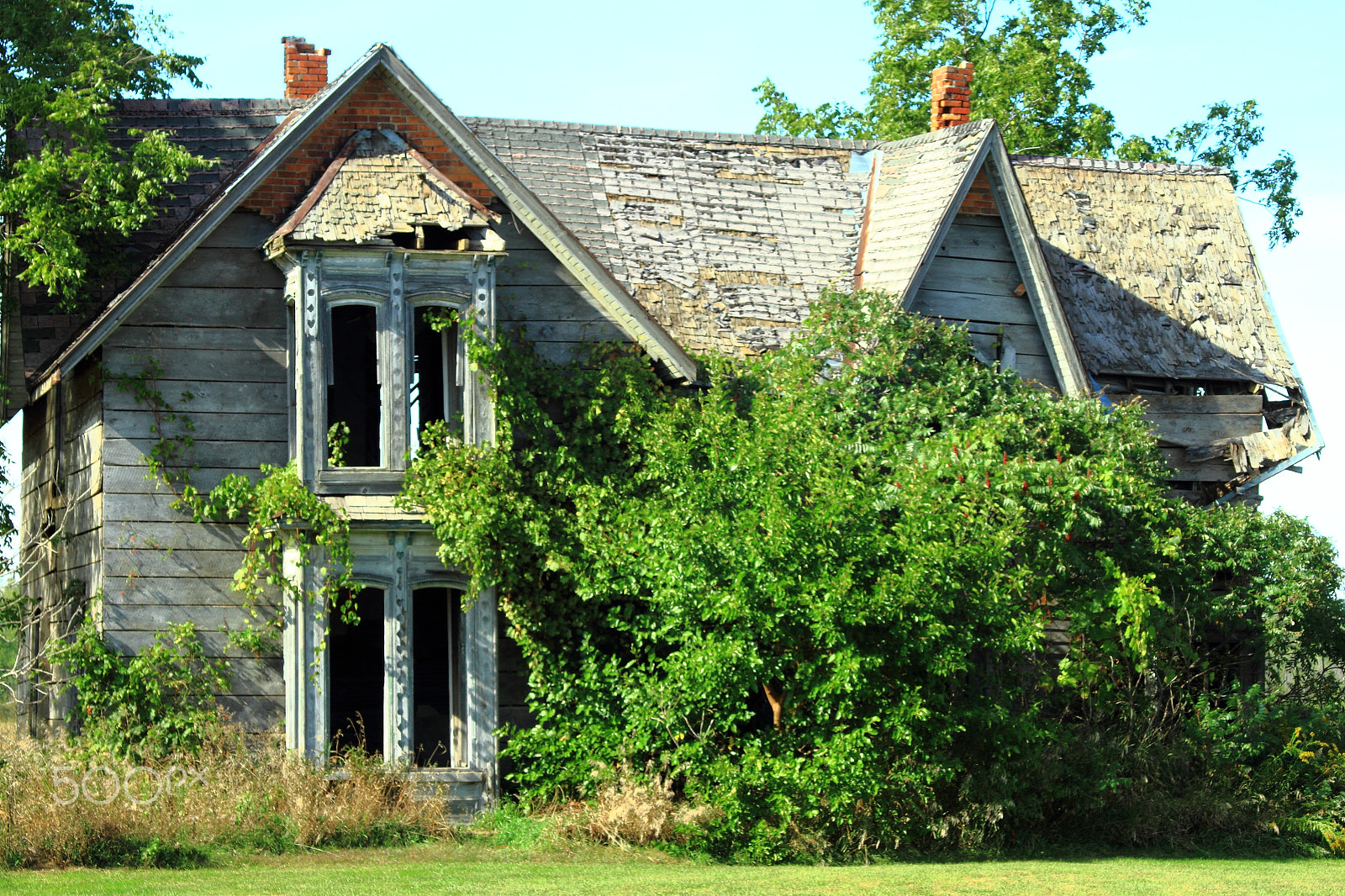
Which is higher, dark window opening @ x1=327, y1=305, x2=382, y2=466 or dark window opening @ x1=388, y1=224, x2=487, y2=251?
dark window opening @ x1=388, y1=224, x2=487, y2=251

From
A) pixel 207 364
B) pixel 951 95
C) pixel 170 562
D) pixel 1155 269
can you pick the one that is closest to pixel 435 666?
pixel 170 562

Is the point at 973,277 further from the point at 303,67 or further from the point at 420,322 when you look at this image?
the point at 303,67

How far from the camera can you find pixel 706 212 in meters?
20.6

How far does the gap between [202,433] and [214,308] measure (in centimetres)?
139

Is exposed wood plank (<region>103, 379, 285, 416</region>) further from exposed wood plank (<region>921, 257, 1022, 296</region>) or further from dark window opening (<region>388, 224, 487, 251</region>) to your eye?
exposed wood plank (<region>921, 257, 1022, 296</region>)

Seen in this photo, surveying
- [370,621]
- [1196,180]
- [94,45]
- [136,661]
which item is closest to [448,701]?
[370,621]

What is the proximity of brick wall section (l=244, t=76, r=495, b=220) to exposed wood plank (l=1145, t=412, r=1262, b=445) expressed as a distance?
10.3 meters

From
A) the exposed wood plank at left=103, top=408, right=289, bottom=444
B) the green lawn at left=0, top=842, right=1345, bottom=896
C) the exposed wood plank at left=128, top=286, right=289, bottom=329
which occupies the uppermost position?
the exposed wood plank at left=128, top=286, right=289, bottom=329

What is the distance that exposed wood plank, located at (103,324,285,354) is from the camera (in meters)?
15.8

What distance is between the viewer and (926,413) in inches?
656

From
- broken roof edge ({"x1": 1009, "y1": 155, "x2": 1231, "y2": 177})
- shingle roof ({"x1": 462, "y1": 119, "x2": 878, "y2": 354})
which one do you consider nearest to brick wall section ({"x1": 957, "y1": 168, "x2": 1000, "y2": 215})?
shingle roof ({"x1": 462, "y1": 119, "x2": 878, "y2": 354})

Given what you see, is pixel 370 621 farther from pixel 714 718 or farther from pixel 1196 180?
pixel 1196 180

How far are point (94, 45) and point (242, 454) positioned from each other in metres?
5.42

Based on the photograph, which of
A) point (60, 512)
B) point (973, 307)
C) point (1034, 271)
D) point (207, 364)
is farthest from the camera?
point (973, 307)
